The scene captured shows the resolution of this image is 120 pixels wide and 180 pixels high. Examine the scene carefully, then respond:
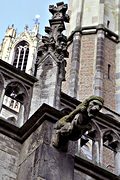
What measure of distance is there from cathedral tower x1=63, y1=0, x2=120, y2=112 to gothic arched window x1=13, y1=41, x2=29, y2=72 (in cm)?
1473

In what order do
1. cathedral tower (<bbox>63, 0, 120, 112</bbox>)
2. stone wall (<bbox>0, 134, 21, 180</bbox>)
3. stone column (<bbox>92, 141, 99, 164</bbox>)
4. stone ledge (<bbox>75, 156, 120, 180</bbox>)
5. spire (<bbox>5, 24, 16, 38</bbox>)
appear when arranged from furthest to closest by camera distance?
spire (<bbox>5, 24, 16, 38</bbox>)
cathedral tower (<bbox>63, 0, 120, 112</bbox>)
stone column (<bbox>92, 141, 99, 164</bbox>)
stone ledge (<bbox>75, 156, 120, 180</bbox>)
stone wall (<bbox>0, 134, 21, 180</bbox>)

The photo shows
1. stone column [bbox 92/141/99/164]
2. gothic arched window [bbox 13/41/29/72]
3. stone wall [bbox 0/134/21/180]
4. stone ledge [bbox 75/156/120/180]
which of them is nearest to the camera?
stone wall [bbox 0/134/21/180]

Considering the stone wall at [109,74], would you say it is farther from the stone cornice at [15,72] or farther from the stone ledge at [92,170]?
the stone ledge at [92,170]

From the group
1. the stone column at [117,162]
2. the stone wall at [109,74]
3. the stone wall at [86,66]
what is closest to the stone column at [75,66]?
the stone wall at [86,66]

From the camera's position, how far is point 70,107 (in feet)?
22.4

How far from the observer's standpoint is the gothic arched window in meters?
32.5

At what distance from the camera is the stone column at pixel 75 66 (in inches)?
572

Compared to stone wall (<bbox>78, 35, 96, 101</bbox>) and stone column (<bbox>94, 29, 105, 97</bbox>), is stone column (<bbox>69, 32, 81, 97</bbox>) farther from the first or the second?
stone column (<bbox>94, 29, 105, 97</bbox>)

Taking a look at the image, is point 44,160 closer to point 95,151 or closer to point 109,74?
point 95,151

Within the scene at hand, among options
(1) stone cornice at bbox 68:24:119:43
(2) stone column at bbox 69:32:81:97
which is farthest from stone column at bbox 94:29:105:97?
(2) stone column at bbox 69:32:81:97

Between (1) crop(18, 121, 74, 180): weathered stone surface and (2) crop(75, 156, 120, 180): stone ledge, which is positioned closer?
(1) crop(18, 121, 74, 180): weathered stone surface

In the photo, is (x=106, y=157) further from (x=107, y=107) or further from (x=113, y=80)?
(x=113, y=80)

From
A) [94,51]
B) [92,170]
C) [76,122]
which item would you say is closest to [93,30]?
[94,51]

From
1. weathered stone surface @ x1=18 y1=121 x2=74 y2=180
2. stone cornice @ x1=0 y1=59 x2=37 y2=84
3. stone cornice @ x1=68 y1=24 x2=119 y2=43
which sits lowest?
weathered stone surface @ x1=18 y1=121 x2=74 y2=180
